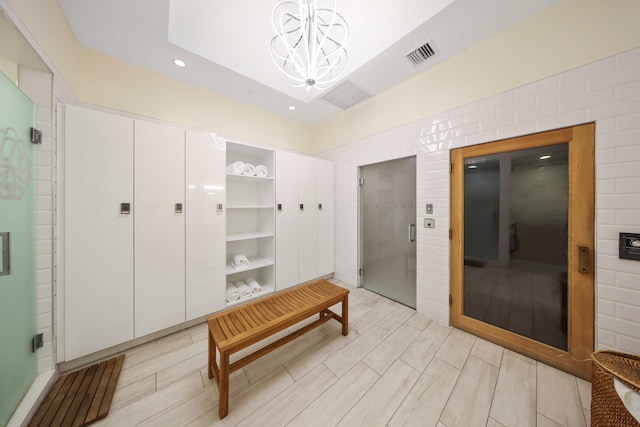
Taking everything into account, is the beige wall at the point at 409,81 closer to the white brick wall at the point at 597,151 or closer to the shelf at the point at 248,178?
the white brick wall at the point at 597,151

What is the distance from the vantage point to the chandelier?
1344 mm

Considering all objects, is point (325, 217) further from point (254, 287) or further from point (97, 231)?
point (97, 231)

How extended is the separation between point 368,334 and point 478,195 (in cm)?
184

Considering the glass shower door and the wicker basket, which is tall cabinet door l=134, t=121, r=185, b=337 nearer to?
the glass shower door

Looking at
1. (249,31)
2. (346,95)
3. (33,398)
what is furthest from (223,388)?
(346,95)

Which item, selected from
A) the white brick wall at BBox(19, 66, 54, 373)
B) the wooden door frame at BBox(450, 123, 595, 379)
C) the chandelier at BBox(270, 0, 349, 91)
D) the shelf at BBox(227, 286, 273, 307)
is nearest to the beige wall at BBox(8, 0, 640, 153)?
the white brick wall at BBox(19, 66, 54, 373)

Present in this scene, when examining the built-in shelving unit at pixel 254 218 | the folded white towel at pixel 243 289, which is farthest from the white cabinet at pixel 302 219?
the folded white towel at pixel 243 289

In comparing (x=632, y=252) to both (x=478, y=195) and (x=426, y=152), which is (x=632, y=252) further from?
(x=426, y=152)

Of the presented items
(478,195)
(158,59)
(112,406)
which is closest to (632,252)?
(478,195)

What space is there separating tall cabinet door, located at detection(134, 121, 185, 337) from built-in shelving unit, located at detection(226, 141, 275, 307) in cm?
72

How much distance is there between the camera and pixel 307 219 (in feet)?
10.4

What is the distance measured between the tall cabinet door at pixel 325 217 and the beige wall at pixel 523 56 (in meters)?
1.15

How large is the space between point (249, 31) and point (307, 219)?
2.29 m

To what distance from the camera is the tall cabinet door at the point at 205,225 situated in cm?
214
